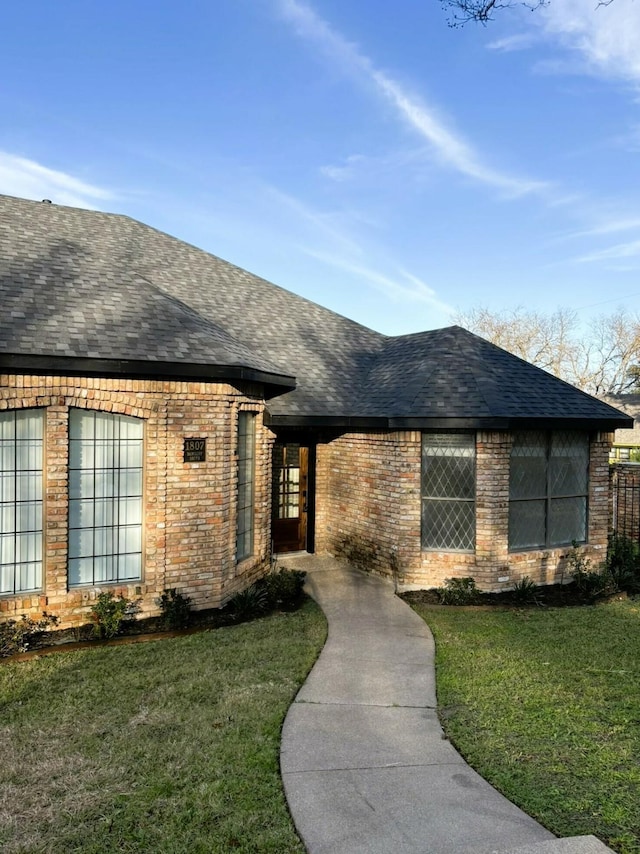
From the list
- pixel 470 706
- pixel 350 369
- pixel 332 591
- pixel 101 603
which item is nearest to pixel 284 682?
pixel 470 706

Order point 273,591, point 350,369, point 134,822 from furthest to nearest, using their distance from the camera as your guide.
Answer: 1. point 350,369
2. point 273,591
3. point 134,822

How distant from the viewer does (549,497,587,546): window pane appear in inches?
399

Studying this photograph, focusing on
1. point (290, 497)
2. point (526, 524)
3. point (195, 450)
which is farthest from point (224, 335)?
point (526, 524)

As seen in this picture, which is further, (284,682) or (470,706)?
(284,682)

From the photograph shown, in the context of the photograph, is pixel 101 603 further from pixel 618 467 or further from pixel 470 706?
pixel 618 467

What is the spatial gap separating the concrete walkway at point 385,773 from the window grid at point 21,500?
3828 mm

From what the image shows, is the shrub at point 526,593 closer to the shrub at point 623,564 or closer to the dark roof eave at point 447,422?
the shrub at point 623,564

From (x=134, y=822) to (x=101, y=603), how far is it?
3.97 meters

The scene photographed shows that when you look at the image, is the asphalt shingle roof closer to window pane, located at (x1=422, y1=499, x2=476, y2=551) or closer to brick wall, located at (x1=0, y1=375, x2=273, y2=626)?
brick wall, located at (x1=0, y1=375, x2=273, y2=626)

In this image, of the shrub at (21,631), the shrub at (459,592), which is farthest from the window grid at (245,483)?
the shrub at (459,592)

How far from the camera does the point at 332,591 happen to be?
30.7 feet

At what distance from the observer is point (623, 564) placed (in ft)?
36.2

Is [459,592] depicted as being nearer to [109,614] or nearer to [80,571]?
[109,614]

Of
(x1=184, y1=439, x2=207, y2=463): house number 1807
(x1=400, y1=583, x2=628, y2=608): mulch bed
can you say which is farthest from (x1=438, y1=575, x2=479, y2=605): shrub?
(x1=184, y1=439, x2=207, y2=463): house number 1807
